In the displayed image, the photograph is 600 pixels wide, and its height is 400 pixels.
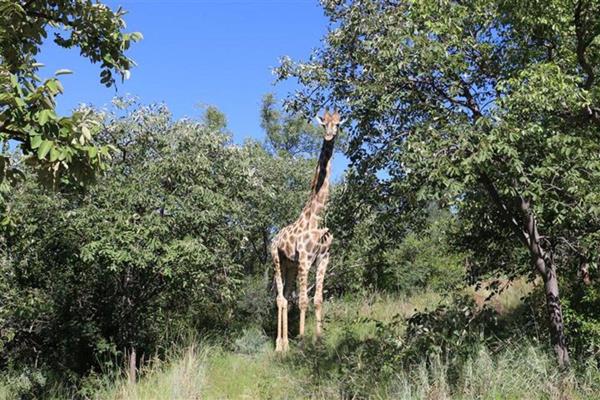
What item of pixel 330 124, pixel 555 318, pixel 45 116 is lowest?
pixel 555 318

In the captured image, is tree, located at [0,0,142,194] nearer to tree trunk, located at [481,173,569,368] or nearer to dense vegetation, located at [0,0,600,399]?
dense vegetation, located at [0,0,600,399]

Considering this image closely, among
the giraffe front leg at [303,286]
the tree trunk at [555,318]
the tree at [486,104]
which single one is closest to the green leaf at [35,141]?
the tree at [486,104]

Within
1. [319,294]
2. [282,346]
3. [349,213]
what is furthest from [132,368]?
[349,213]

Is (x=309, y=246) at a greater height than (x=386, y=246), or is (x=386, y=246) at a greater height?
(x=309, y=246)

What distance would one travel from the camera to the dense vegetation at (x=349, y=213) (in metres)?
5.14

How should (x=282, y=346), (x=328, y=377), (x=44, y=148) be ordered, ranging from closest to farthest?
(x=44, y=148) < (x=328, y=377) < (x=282, y=346)

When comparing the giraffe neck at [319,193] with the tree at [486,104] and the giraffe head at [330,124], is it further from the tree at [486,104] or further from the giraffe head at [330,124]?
the tree at [486,104]

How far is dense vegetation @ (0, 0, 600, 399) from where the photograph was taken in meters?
5.14

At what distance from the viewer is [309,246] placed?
10703 mm

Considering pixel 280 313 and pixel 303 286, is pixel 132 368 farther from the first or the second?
pixel 303 286

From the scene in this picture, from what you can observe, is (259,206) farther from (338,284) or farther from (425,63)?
(425,63)

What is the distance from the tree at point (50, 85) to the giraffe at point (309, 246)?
622 cm

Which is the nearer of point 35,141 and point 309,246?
point 35,141

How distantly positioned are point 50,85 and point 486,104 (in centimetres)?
481
